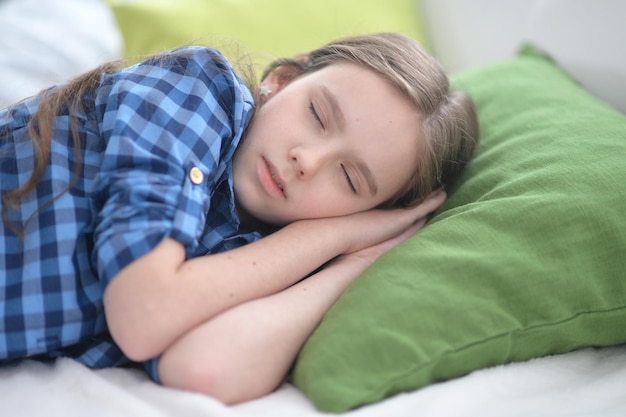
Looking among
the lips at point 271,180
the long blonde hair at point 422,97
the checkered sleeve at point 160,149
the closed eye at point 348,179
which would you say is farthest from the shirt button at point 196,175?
the long blonde hair at point 422,97

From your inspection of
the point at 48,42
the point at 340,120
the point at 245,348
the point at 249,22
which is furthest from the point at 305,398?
the point at 48,42

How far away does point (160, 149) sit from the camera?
2.92 feet

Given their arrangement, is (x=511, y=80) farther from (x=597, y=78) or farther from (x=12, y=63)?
(x=12, y=63)

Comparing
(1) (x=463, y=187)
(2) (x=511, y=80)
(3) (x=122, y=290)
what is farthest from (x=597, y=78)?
(3) (x=122, y=290)

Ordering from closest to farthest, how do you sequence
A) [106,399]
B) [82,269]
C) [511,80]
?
[106,399] → [82,269] → [511,80]

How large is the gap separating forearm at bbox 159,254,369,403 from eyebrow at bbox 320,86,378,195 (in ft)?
0.79

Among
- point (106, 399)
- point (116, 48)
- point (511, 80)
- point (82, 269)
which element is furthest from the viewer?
point (116, 48)

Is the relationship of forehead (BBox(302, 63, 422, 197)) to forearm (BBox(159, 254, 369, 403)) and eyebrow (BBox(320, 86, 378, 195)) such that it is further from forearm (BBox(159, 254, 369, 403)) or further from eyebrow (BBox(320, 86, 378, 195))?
forearm (BBox(159, 254, 369, 403))

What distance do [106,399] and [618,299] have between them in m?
0.69

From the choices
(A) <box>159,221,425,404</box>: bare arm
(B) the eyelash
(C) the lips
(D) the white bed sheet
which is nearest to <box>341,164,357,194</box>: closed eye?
(B) the eyelash

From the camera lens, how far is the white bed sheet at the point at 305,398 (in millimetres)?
784

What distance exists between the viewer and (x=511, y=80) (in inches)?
53.9

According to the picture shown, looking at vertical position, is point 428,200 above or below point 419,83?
below

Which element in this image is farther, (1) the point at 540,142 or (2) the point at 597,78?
(2) the point at 597,78
